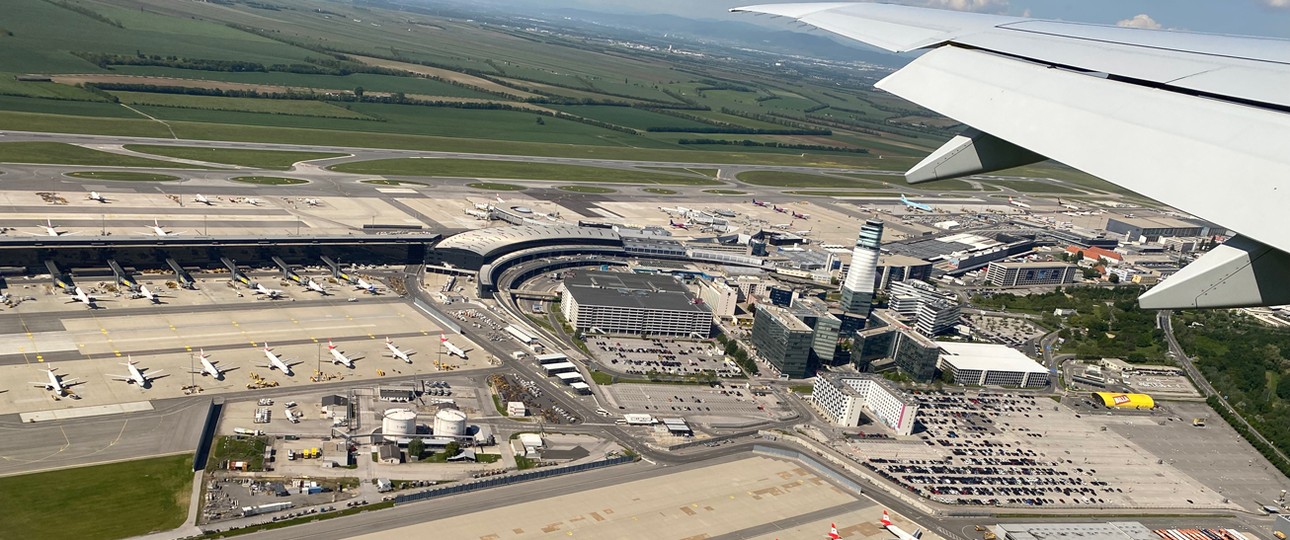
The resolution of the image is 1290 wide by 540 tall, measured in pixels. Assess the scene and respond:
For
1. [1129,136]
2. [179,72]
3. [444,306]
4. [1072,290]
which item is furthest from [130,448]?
[179,72]

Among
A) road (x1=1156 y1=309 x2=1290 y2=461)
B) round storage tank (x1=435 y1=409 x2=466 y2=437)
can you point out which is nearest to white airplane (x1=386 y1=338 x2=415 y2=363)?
round storage tank (x1=435 y1=409 x2=466 y2=437)

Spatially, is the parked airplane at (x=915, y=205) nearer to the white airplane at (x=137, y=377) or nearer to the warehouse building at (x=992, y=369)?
the warehouse building at (x=992, y=369)

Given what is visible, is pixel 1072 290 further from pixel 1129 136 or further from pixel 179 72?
pixel 179 72

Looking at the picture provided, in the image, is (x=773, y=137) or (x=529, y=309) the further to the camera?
(x=773, y=137)

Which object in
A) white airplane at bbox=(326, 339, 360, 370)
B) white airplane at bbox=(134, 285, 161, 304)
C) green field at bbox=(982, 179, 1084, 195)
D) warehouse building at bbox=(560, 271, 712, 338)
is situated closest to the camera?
white airplane at bbox=(326, 339, 360, 370)

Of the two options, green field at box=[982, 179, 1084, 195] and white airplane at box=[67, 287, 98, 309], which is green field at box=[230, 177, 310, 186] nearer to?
white airplane at box=[67, 287, 98, 309]

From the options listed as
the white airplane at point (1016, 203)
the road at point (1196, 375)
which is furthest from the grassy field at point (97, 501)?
the white airplane at point (1016, 203)
